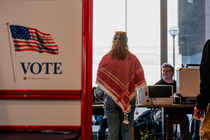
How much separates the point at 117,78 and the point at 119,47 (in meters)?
0.32

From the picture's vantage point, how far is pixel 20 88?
1113 millimetres

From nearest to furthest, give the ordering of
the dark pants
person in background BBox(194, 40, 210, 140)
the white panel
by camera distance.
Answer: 1. the white panel
2. person in background BBox(194, 40, 210, 140)
3. the dark pants

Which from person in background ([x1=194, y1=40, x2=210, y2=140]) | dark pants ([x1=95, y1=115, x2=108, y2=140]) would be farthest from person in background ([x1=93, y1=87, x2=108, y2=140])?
person in background ([x1=194, y1=40, x2=210, y2=140])

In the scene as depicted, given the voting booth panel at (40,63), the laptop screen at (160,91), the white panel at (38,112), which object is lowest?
the laptop screen at (160,91)

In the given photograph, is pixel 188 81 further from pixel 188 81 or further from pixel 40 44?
pixel 40 44

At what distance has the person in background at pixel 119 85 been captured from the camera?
245 cm

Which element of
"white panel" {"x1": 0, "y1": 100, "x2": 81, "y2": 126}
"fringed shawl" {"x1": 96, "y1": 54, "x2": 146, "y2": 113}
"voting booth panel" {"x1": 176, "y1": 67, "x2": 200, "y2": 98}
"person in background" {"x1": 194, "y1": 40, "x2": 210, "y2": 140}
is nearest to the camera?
"white panel" {"x1": 0, "y1": 100, "x2": 81, "y2": 126}

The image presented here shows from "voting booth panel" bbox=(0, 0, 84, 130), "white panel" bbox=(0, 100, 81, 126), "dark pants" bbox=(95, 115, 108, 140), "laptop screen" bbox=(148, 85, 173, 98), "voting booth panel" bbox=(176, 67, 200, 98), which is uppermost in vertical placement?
"voting booth panel" bbox=(0, 0, 84, 130)

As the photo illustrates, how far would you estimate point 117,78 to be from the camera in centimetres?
247

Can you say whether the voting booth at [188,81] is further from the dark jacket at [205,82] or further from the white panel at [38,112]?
the white panel at [38,112]

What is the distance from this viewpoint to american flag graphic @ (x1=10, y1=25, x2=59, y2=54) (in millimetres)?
1108

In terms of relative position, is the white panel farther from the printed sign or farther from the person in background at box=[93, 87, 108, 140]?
the person in background at box=[93, 87, 108, 140]

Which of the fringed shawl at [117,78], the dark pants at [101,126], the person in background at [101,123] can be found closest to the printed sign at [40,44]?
the fringed shawl at [117,78]

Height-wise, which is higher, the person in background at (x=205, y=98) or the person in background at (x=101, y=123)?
the person in background at (x=205, y=98)
